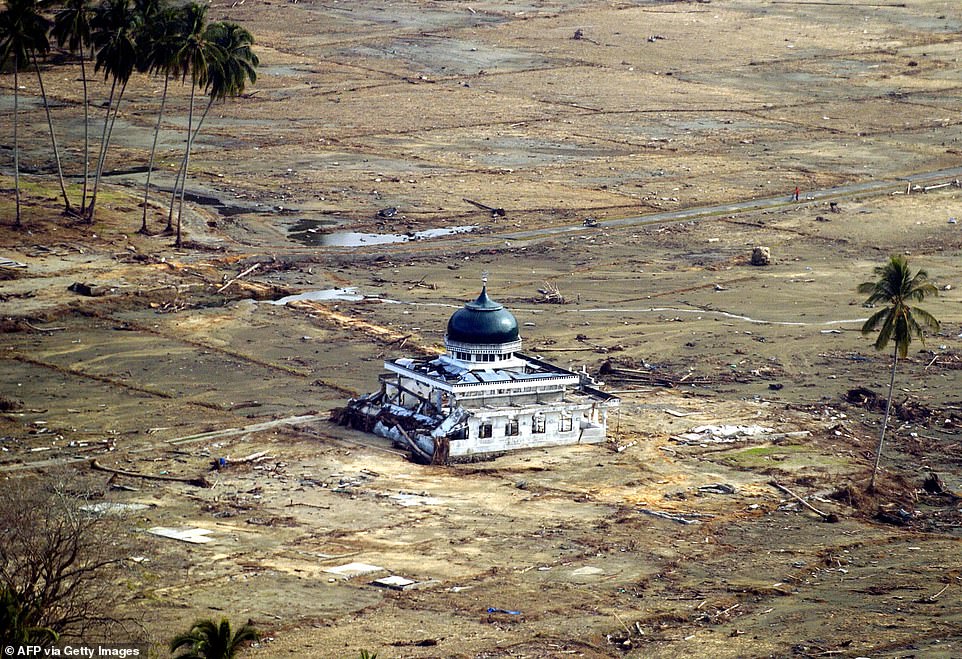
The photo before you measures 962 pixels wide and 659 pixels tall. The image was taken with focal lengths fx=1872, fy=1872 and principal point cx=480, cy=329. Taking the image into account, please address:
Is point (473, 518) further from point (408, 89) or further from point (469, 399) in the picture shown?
point (408, 89)

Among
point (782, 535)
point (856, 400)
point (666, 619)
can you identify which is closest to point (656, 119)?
point (856, 400)

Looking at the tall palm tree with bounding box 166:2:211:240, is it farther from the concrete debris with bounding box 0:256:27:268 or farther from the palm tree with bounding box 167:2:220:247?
the concrete debris with bounding box 0:256:27:268

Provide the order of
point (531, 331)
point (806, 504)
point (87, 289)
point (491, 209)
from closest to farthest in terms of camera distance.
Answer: point (806, 504), point (531, 331), point (87, 289), point (491, 209)

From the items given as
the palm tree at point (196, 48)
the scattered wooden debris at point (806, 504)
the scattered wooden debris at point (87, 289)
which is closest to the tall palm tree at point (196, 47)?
the palm tree at point (196, 48)

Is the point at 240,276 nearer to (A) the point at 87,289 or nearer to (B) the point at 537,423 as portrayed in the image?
(A) the point at 87,289

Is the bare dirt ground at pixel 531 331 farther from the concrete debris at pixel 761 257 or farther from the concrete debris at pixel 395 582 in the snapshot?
the concrete debris at pixel 761 257

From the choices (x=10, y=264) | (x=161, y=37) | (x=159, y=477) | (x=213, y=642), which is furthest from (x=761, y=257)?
(x=213, y=642)
